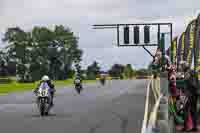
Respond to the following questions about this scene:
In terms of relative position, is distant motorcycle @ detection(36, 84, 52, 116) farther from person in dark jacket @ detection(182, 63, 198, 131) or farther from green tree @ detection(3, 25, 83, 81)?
green tree @ detection(3, 25, 83, 81)

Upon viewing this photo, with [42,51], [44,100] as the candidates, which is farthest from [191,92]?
[42,51]

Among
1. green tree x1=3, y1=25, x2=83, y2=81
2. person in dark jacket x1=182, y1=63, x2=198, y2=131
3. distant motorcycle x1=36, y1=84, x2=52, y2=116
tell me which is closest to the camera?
person in dark jacket x1=182, y1=63, x2=198, y2=131

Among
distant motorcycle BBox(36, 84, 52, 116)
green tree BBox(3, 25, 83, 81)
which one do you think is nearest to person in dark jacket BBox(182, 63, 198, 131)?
distant motorcycle BBox(36, 84, 52, 116)

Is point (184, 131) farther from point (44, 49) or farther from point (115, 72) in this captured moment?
point (115, 72)

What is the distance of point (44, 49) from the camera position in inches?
5605

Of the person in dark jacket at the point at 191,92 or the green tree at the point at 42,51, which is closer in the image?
the person in dark jacket at the point at 191,92

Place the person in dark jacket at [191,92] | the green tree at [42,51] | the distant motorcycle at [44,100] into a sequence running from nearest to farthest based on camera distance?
the person in dark jacket at [191,92], the distant motorcycle at [44,100], the green tree at [42,51]

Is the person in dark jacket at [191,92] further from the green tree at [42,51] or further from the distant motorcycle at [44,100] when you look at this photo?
the green tree at [42,51]

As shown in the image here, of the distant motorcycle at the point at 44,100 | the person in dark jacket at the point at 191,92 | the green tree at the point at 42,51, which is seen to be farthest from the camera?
the green tree at the point at 42,51

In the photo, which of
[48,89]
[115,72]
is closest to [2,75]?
[115,72]

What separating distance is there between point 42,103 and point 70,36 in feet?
411

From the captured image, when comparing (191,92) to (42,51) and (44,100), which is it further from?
(42,51)

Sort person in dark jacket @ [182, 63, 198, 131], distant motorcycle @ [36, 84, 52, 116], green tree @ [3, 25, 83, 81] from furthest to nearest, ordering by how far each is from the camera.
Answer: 1. green tree @ [3, 25, 83, 81]
2. distant motorcycle @ [36, 84, 52, 116]
3. person in dark jacket @ [182, 63, 198, 131]

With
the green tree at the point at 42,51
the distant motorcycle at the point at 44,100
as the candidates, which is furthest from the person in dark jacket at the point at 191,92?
the green tree at the point at 42,51
